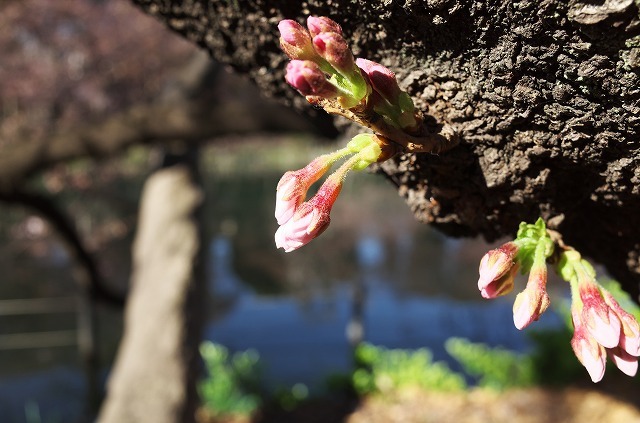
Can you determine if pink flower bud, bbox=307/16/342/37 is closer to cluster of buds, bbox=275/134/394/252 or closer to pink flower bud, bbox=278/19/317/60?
pink flower bud, bbox=278/19/317/60

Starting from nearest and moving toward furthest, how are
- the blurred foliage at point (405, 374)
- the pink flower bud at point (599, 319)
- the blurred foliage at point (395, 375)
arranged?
the pink flower bud at point (599, 319) < the blurred foliage at point (405, 374) < the blurred foliage at point (395, 375)

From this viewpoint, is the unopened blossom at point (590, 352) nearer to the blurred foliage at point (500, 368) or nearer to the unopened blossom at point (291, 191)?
the unopened blossom at point (291, 191)

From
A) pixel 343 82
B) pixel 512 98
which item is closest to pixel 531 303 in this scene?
pixel 512 98

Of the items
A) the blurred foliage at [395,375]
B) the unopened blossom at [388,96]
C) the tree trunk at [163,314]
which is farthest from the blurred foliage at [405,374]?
the unopened blossom at [388,96]

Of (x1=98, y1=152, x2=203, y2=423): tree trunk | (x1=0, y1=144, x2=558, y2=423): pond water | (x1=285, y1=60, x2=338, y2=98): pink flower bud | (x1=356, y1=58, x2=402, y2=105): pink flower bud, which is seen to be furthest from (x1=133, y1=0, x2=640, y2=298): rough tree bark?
(x1=0, y1=144, x2=558, y2=423): pond water

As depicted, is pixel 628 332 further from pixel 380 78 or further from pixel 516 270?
pixel 380 78

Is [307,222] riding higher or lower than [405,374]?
higher

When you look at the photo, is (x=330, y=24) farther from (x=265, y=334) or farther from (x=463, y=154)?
(x=265, y=334)
